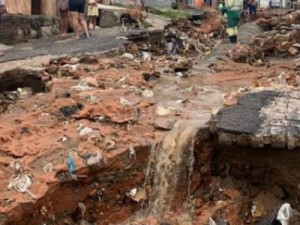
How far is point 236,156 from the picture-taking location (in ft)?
21.0

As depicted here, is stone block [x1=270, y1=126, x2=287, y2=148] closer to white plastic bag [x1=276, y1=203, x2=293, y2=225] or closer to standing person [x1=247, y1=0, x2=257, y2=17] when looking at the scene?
white plastic bag [x1=276, y1=203, x2=293, y2=225]

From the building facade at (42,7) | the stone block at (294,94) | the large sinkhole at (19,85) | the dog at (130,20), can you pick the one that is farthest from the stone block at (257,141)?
the building facade at (42,7)

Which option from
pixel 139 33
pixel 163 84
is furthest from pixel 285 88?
pixel 139 33

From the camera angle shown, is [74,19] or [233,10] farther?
[233,10]

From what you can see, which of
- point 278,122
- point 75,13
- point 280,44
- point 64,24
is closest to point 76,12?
point 75,13

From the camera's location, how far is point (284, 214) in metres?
5.98

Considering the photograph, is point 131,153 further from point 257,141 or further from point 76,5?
point 76,5

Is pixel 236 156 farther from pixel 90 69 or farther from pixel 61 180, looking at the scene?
pixel 90 69

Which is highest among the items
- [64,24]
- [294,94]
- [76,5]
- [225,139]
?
[76,5]

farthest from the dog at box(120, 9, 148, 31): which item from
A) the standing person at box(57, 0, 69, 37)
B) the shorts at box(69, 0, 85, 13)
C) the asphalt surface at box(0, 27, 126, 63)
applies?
the shorts at box(69, 0, 85, 13)

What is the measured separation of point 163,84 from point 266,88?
87.7 inches

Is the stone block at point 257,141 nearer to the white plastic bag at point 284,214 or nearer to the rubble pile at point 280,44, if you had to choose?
the white plastic bag at point 284,214

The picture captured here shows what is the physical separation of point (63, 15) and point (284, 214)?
23.5ft

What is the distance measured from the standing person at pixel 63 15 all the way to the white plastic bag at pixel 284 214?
22.0ft
